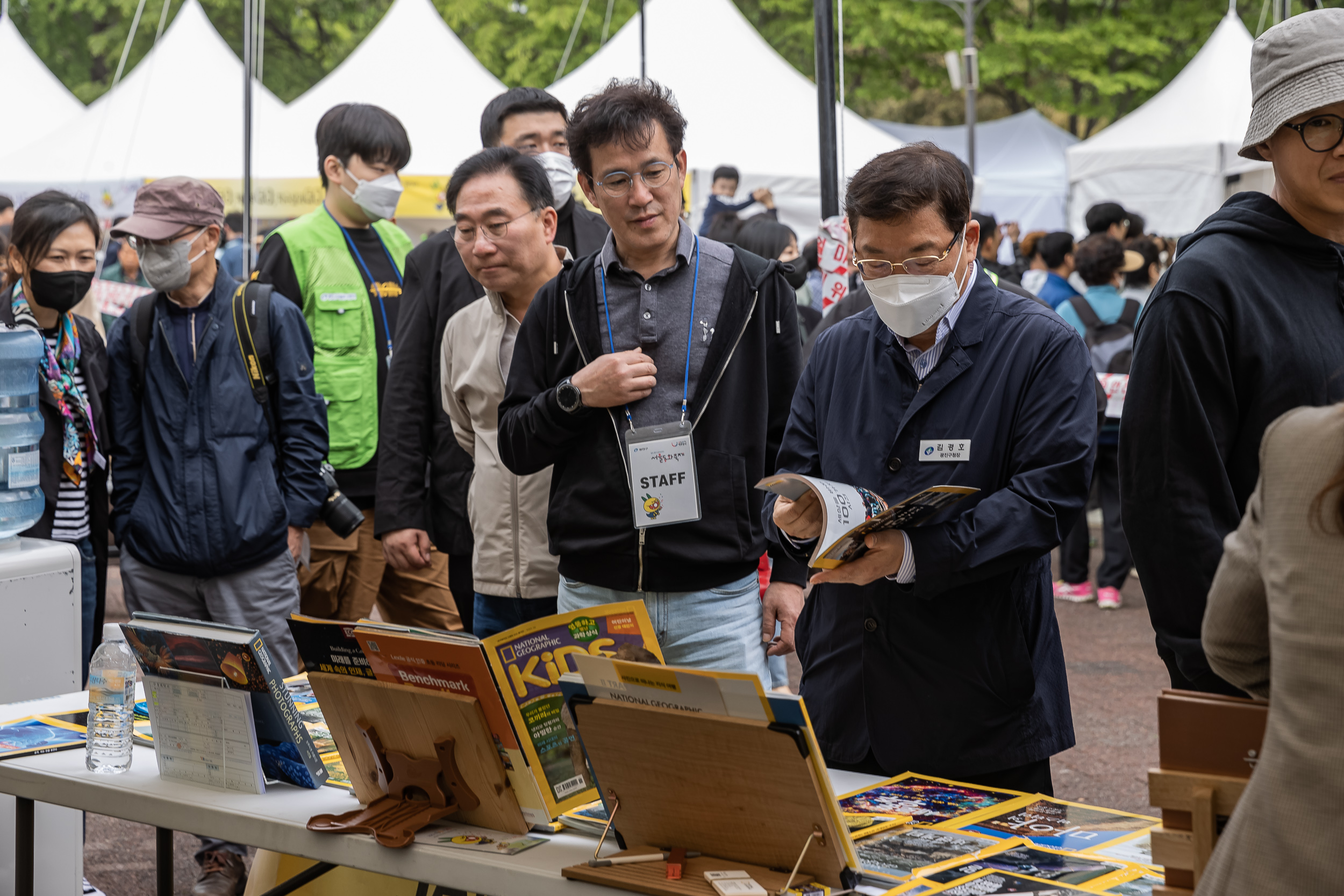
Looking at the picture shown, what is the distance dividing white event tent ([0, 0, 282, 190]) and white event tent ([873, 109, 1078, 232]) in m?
10.7

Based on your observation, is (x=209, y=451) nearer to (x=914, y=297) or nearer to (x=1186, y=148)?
(x=914, y=297)

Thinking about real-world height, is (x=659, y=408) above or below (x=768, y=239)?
below

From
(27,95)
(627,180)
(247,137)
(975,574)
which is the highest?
(27,95)

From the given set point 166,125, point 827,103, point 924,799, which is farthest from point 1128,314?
point 166,125

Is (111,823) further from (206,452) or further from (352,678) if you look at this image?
(352,678)

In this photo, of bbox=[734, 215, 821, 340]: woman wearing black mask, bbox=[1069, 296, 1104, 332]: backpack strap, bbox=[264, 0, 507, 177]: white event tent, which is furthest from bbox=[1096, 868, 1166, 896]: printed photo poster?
bbox=[264, 0, 507, 177]: white event tent

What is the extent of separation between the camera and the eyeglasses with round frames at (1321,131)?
85.4 inches

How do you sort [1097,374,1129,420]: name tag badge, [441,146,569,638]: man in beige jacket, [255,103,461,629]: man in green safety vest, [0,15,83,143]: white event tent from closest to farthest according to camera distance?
1. [441,146,569,638]: man in beige jacket
2. [255,103,461,629]: man in green safety vest
3. [1097,374,1129,420]: name tag badge
4. [0,15,83,143]: white event tent

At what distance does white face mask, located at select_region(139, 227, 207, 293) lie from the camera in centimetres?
413

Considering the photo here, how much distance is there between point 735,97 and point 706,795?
46.6 ft

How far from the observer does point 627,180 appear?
314 cm

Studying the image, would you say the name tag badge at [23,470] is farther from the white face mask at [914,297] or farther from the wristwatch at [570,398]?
the white face mask at [914,297]

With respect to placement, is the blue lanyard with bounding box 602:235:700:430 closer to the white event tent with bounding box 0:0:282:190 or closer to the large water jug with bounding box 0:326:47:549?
the large water jug with bounding box 0:326:47:549

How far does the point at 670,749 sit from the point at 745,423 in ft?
4.11
